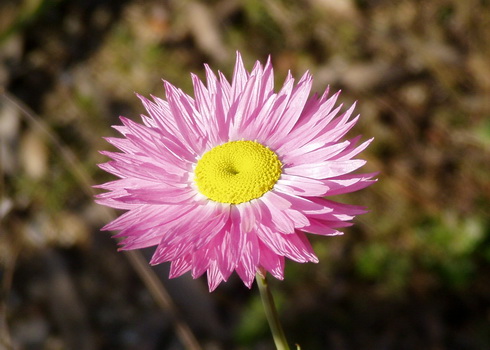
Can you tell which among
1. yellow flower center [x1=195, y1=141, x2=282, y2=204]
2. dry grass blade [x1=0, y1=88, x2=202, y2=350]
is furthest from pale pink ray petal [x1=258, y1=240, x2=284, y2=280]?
dry grass blade [x1=0, y1=88, x2=202, y2=350]

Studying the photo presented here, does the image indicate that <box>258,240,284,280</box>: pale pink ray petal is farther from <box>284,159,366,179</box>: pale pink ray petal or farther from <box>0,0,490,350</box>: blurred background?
<box>0,0,490,350</box>: blurred background

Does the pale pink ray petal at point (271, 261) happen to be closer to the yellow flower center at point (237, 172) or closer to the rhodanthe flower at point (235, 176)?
the rhodanthe flower at point (235, 176)

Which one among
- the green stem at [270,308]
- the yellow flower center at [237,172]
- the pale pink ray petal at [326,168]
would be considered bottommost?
the green stem at [270,308]

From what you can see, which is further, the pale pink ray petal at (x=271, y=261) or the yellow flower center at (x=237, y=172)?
the yellow flower center at (x=237, y=172)

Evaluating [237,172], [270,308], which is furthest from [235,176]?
[270,308]


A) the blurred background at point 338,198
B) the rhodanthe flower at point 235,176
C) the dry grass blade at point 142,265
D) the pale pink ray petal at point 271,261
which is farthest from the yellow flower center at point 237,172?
the blurred background at point 338,198

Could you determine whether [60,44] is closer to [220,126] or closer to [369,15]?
[369,15]
